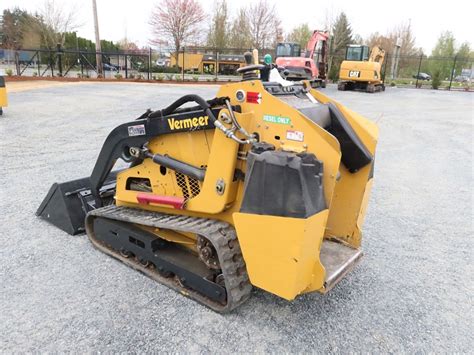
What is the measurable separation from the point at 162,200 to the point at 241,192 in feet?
2.66

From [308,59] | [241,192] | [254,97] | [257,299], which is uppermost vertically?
[308,59]

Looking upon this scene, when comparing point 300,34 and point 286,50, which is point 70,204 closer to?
point 286,50

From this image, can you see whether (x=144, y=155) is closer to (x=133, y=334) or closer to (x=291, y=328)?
(x=133, y=334)

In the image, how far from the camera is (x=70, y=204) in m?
4.30

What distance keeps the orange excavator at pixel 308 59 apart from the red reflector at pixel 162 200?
16.2 metres

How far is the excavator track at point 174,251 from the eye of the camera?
294cm

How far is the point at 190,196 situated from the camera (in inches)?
136

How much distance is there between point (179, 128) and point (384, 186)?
418cm

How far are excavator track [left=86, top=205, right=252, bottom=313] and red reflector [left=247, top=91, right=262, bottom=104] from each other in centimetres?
96

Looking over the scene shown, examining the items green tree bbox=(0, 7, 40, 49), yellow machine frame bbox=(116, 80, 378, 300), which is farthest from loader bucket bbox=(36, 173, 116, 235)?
green tree bbox=(0, 7, 40, 49)

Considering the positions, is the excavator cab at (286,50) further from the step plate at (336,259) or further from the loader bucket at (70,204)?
the step plate at (336,259)

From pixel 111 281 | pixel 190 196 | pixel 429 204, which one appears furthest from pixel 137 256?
pixel 429 204

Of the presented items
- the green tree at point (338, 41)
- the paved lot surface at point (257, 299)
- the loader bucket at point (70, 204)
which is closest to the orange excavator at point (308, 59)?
the green tree at point (338, 41)

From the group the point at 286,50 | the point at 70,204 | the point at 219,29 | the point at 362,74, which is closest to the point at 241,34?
the point at 219,29
